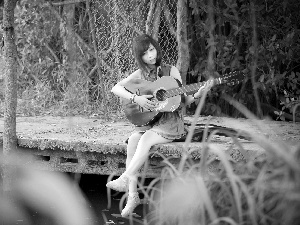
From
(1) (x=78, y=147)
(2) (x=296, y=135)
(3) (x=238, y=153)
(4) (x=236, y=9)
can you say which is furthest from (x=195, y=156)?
(4) (x=236, y=9)

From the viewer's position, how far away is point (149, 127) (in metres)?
4.39

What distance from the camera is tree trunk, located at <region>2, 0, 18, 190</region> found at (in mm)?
5086

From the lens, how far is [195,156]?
4270 millimetres

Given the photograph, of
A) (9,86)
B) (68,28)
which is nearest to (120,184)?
(9,86)

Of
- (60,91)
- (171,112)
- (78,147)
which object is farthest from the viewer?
(60,91)

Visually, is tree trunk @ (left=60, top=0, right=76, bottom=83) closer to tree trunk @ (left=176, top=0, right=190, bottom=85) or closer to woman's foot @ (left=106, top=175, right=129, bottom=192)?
tree trunk @ (left=176, top=0, right=190, bottom=85)

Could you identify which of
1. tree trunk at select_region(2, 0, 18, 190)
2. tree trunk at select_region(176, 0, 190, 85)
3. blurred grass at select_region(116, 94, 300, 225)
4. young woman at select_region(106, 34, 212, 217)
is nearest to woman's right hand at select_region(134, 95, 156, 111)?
young woman at select_region(106, 34, 212, 217)

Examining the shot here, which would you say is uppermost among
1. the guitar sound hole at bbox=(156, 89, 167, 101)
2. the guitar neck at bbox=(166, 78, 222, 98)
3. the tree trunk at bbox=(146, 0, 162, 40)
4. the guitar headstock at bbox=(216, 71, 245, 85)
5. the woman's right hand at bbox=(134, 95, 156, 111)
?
the tree trunk at bbox=(146, 0, 162, 40)

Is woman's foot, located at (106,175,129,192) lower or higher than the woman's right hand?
lower

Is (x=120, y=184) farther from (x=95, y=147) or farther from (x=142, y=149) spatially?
(x=95, y=147)

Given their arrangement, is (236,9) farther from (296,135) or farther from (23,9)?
(23,9)

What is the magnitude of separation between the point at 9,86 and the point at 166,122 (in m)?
1.57

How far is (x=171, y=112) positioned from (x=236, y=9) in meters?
3.09

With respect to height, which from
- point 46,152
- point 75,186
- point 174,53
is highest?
point 174,53
